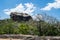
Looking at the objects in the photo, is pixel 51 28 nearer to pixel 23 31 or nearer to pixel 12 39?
pixel 23 31

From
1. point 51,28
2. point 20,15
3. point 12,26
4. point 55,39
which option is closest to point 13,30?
point 12,26

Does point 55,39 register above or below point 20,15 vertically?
below

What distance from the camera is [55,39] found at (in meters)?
10.9

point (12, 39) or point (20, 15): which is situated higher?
point (20, 15)

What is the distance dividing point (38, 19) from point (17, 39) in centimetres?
1045

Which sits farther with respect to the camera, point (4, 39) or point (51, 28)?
point (51, 28)

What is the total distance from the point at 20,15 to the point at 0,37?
18.5 meters

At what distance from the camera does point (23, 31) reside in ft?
66.6

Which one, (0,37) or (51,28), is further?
(51,28)

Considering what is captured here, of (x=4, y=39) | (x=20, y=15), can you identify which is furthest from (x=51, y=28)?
(x=20, y=15)

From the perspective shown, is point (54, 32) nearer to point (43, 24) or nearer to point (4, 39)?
point (43, 24)

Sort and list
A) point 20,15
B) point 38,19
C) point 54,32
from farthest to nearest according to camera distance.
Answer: point 20,15, point 38,19, point 54,32

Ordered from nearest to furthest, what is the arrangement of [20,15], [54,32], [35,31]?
1. [54,32]
2. [35,31]
3. [20,15]

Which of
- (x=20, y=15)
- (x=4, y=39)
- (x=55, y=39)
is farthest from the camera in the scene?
(x=20, y=15)
